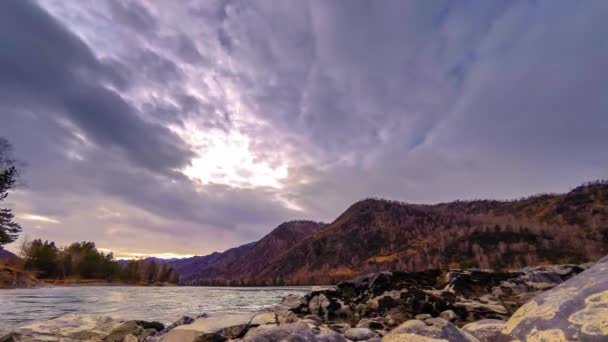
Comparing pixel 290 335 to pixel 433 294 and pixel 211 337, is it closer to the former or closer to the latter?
pixel 211 337

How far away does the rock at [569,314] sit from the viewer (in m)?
4.20

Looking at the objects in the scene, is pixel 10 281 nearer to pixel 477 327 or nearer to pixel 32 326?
pixel 32 326

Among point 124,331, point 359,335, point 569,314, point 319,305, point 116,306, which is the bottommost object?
point 116,306

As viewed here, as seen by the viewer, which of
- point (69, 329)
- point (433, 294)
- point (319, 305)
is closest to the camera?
point (69, 329)

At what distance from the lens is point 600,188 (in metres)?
187

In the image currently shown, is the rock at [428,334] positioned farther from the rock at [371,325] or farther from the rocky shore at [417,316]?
the rock at [371,325]

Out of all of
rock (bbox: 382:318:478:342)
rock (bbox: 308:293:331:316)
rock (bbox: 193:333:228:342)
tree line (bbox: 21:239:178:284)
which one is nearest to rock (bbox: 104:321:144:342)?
rock (bbox: 193:333:228:342)

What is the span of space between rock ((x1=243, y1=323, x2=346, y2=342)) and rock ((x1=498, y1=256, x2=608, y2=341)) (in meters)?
2.79

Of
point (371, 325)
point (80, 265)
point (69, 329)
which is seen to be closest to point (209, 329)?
point (371, 325)

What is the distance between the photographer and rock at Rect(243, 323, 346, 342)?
17.9 ft

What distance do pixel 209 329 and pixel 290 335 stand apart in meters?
4.10

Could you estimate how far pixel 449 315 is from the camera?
484 inches

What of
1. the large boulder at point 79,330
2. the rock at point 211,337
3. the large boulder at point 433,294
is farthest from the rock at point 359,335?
the large boulder at point 79,330

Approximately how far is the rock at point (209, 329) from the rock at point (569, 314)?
626cm
